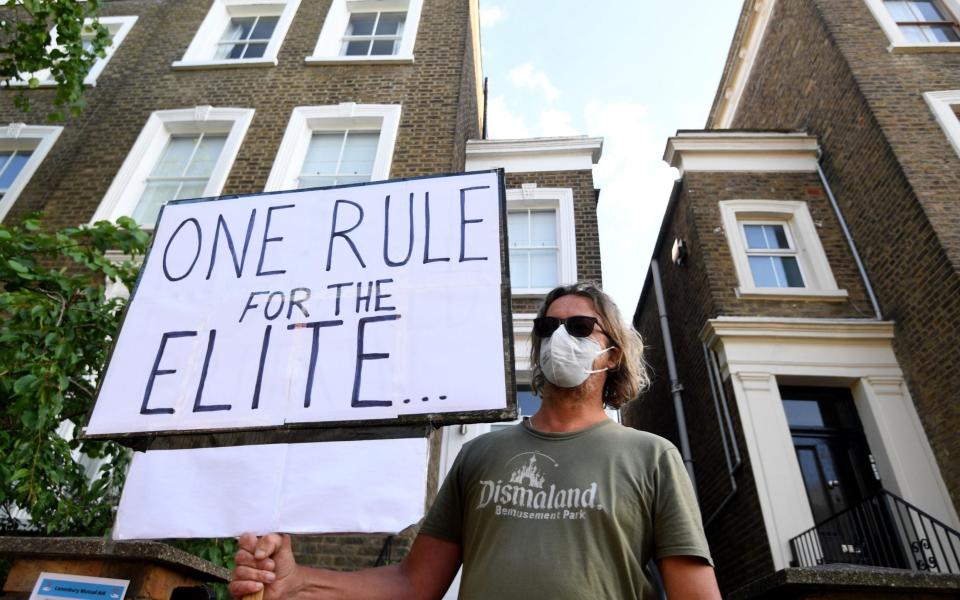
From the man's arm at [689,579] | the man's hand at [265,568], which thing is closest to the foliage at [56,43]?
the man's hand at [265,568]

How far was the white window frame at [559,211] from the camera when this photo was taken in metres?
8.00

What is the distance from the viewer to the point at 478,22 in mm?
13789

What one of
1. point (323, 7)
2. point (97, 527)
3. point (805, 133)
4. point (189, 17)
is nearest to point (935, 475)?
point (805, 133)

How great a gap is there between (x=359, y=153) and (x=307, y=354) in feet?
24.7

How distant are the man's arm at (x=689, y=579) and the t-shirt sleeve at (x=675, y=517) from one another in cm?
3

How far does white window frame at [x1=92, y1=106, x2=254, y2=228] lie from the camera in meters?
7.92

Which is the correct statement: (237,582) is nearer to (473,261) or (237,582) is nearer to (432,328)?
(432,328)

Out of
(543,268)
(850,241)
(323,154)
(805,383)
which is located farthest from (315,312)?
(850,241)

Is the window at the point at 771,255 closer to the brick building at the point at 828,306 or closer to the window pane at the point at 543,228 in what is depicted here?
the brick building at the point at 828,306

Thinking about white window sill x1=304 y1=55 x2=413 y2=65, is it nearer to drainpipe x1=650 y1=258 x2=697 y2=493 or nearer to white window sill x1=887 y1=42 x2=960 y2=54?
drainpipe x1=650 y1=258 x2=697 y2=493

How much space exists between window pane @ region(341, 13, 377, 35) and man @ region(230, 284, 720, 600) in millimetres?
10743

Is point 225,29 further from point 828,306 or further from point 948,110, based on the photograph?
point 948,110

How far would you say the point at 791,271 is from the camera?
8.62 metres

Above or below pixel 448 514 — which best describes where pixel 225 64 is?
above
